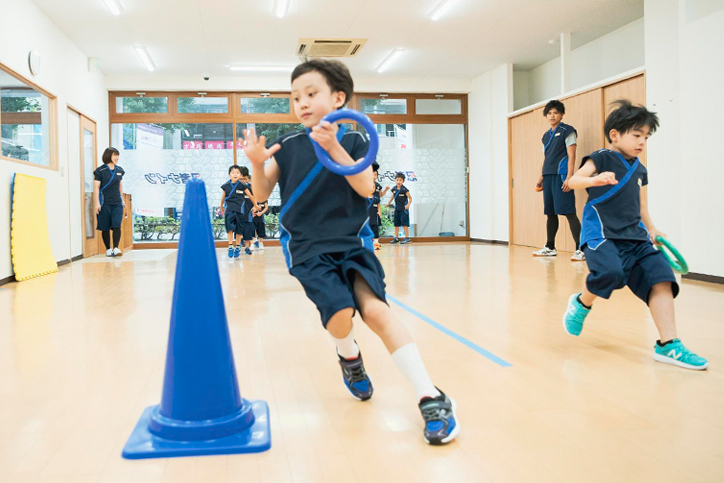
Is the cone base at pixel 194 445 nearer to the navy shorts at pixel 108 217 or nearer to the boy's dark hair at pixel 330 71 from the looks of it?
the boy's dark hair at pixel 330 71

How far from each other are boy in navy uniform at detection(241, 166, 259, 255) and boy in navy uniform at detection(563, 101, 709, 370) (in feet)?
21.4

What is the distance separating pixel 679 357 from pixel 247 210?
285 inches

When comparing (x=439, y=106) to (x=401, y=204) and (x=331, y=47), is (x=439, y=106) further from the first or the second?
(x=331, y=47)

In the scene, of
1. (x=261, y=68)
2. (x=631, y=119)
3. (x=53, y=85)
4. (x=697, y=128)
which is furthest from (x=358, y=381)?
(x=261, y=68)

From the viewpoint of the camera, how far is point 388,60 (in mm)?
10164

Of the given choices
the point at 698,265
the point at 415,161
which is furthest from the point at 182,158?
the point at 698,265

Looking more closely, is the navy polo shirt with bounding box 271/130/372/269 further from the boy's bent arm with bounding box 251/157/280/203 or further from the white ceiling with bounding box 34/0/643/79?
the white ceiling with bounding box 34/0/643/79

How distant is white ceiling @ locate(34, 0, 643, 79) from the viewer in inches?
290

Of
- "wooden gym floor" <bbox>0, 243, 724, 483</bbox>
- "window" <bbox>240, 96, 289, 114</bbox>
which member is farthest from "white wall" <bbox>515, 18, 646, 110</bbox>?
"wooden gym floor" <bbox>0, 243, 724, 483</bbox>

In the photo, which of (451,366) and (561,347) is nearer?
(451,366)

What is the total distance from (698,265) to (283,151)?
4612 mm

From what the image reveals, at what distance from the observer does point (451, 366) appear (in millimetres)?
2426

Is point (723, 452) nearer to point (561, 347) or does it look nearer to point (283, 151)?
point (561, 347)

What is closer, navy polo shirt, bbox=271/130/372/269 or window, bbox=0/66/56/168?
navy polo shirt, bbox=271/130/372/269
